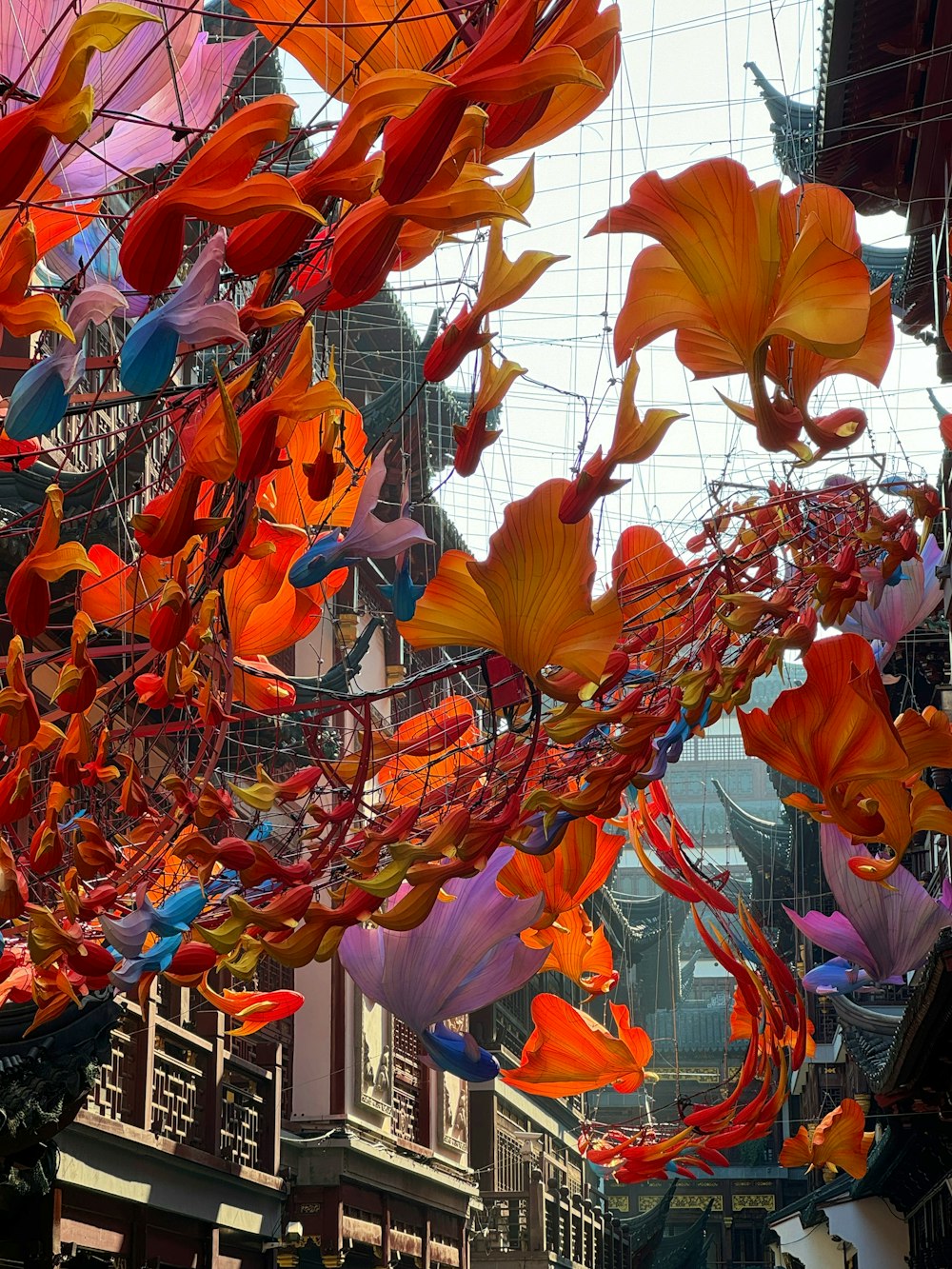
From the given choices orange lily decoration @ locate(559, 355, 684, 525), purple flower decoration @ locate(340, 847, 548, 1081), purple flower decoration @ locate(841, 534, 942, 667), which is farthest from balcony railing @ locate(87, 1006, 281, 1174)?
orange lily decoration @ locate(559, 355, 684, 525)

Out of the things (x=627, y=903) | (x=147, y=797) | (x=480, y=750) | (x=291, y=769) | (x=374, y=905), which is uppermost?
(x=627, y=903)

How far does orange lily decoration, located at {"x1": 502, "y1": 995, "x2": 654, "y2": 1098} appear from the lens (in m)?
7.25

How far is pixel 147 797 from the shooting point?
4875 mm

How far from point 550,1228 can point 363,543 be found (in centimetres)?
1926

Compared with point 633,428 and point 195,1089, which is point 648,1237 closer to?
point 195,1089

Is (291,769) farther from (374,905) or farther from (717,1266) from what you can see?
(717,1266)

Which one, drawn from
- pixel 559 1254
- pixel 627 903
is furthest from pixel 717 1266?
pixel 559 1254

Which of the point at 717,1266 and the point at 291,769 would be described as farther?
the point at 717,1266

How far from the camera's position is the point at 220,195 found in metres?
2.67

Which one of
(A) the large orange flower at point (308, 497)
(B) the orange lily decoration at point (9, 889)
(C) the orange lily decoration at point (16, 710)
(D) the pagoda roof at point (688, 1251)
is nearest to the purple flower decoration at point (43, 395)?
(C) the orange lily decoration at point (16, 710)

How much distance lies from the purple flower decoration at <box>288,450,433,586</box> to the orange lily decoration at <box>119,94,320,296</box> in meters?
1.36

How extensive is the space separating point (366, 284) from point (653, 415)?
86cm

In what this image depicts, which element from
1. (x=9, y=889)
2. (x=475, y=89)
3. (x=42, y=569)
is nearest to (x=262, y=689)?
(x=9, y=889)

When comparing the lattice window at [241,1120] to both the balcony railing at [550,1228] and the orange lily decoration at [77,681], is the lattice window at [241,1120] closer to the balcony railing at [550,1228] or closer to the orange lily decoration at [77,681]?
the balcony railing at [550,1228]
